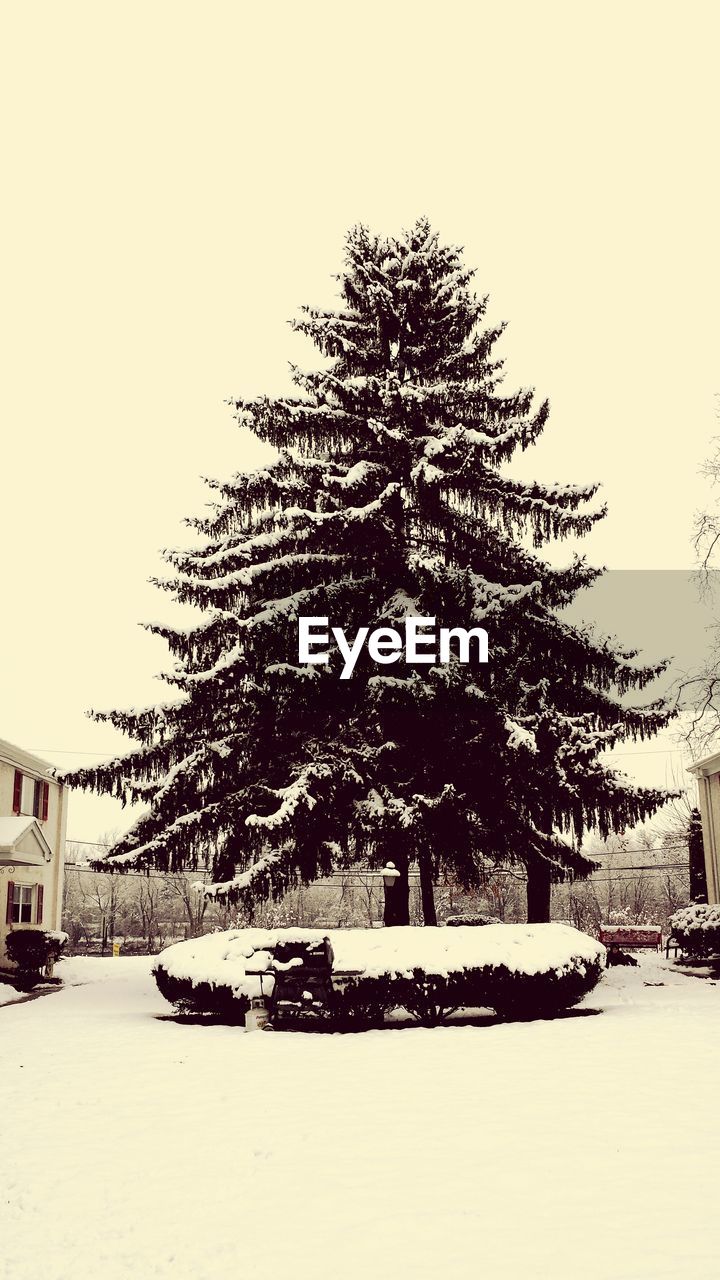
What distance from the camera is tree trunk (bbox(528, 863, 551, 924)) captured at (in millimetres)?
18359

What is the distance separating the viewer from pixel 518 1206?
17.3 feet

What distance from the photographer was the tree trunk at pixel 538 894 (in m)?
18.4

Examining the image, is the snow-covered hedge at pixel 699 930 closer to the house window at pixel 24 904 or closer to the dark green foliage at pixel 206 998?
the dark green foliage at pixel 206 998

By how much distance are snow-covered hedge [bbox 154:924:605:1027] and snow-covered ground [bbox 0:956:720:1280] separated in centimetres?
117

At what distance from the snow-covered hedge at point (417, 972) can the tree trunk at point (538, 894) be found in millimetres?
4253

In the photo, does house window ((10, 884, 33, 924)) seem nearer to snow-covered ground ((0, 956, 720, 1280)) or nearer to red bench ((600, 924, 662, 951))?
snow-covered ground ((0, 956, 720, 1280))

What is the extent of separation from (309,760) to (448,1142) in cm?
1029

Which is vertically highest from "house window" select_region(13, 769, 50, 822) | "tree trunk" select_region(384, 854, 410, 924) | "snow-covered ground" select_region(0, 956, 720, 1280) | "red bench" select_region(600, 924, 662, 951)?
"house window" select_region(13, 769, 50, 822)

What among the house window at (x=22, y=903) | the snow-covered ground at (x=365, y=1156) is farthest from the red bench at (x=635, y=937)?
the snow-covered ground at (x=365, y=1156)

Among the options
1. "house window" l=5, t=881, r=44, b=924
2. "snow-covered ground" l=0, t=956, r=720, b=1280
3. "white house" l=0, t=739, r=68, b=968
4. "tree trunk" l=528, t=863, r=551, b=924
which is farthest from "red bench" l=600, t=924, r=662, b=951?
"snow-covered ground" l=0, t=956, r=720, b=1280

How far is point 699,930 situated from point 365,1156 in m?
16.5

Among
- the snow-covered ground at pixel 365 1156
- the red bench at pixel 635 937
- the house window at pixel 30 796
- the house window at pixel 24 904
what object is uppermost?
the house window at pixel 30 796

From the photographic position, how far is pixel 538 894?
18812 millimetres

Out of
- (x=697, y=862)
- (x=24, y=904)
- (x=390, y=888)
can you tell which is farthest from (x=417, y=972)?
(x=697, y=862)
